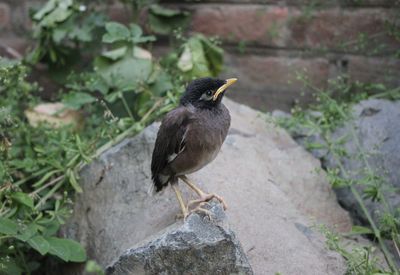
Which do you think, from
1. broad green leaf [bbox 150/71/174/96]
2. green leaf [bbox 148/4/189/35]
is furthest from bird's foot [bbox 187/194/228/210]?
green leaf [bbox 148/4/189/35]

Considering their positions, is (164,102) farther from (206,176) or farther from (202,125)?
(202,125)

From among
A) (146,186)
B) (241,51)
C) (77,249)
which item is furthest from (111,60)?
(77,249)

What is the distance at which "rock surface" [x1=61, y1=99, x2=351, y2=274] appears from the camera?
260cm

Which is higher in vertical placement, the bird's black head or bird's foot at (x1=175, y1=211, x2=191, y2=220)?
the bird's black head

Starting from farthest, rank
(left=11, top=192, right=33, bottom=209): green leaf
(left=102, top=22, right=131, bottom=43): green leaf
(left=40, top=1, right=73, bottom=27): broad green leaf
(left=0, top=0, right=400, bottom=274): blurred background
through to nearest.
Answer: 1. (left=40, top=1, right=73, bottom=27): broad green leaf
2. (left=102, top=22, right=131, bottom=43): green leaf
3. (left=0, top=0, right=400, bottom=274): blurred background
4. (left=11, top=192, right=33, bottom=209): green leaf

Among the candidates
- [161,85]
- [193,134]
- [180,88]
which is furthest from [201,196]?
[161,85]

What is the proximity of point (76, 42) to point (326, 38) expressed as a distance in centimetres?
165

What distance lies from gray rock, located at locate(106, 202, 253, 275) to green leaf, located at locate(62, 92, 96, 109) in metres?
1.44

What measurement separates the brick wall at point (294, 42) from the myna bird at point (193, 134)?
1224mm

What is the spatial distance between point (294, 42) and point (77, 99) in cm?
139

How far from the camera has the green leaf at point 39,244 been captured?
2609mm

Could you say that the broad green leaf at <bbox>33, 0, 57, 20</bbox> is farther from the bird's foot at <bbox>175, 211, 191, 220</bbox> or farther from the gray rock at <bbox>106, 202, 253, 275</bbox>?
the gray rock at <bbox>106, 202, 253, 275</bbox>

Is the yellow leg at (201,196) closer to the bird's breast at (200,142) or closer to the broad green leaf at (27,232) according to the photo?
the bird's breast at (200,142)

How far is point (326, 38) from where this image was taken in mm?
3996
